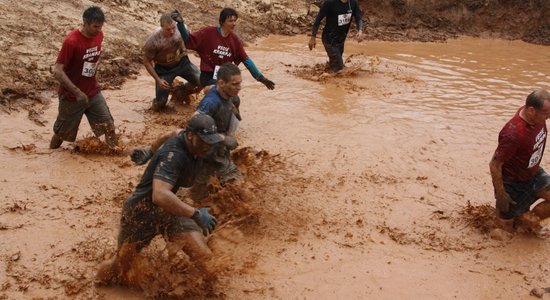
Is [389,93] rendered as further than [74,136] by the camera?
Yes

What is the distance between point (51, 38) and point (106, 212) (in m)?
5.00

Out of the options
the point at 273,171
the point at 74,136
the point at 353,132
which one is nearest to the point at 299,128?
the point at 353,132

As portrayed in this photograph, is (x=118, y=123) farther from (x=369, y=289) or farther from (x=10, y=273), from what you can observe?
(x=369, y=289)

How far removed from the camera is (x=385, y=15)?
545 inches

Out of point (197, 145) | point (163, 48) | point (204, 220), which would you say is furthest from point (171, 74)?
point (204, 220)

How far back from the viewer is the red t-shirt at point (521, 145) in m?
4.51

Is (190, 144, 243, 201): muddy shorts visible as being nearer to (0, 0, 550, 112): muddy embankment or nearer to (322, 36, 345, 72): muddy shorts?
(0, 0, 550, 112): muddy embankment

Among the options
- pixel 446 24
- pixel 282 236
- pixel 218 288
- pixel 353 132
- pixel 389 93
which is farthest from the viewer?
pixel 446 24

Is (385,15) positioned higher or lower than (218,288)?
higher

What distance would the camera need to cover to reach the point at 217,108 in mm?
5098

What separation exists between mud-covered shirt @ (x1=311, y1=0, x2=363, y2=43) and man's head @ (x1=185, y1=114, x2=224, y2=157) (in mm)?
6138

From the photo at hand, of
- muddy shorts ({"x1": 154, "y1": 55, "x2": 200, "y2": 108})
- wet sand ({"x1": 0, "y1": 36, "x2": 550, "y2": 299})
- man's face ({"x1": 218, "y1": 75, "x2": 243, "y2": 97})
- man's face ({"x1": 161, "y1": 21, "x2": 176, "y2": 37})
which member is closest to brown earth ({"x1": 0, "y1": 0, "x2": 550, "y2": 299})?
wet sand ({"x1": 0, "y1": 36, "x2": 550, "y2": 299})

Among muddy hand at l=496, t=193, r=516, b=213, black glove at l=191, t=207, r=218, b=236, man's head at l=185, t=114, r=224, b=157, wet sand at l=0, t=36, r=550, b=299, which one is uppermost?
man's head at l=185, t=114, r=224, b=157

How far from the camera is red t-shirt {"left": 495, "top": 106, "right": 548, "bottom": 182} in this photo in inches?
177
